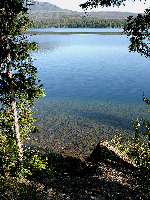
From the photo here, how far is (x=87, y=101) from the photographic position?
1250 inches

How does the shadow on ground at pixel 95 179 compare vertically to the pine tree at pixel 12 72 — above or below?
below

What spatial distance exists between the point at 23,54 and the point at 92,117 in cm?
1600

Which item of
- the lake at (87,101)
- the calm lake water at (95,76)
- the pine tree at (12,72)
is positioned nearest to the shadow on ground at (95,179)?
the pine tree at (12,72)

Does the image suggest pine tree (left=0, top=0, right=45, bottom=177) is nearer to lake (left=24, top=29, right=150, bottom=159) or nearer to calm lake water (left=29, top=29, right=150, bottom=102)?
lake (left=24, top=29, right=150, bottom=159)

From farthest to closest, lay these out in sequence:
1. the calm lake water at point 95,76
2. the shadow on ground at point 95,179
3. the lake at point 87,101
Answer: the calm lake water at point 95,76 → the lake at point 87,101 → the shadow on ground at point 95,179

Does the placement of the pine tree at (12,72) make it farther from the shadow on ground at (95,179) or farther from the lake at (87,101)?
the shadow on ground at (95,179)

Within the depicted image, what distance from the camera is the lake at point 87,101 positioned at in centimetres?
2027

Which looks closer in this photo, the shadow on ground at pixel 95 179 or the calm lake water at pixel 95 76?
the shadow on ground at pixel 95 179

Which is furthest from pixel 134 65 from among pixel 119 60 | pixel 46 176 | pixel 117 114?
pixel 46 176

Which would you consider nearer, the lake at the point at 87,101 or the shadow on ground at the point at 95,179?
the shadow on ground at the point at 95,179

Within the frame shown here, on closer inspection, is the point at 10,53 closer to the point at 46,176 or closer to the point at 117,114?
the point at 46,176

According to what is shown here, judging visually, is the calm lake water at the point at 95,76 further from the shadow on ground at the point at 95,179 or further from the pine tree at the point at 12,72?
the pine tree at the point at 12,72

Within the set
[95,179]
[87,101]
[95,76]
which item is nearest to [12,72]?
[95,179]

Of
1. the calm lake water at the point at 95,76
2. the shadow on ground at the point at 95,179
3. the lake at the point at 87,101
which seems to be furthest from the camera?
the calm lake water at the point at 95,76
